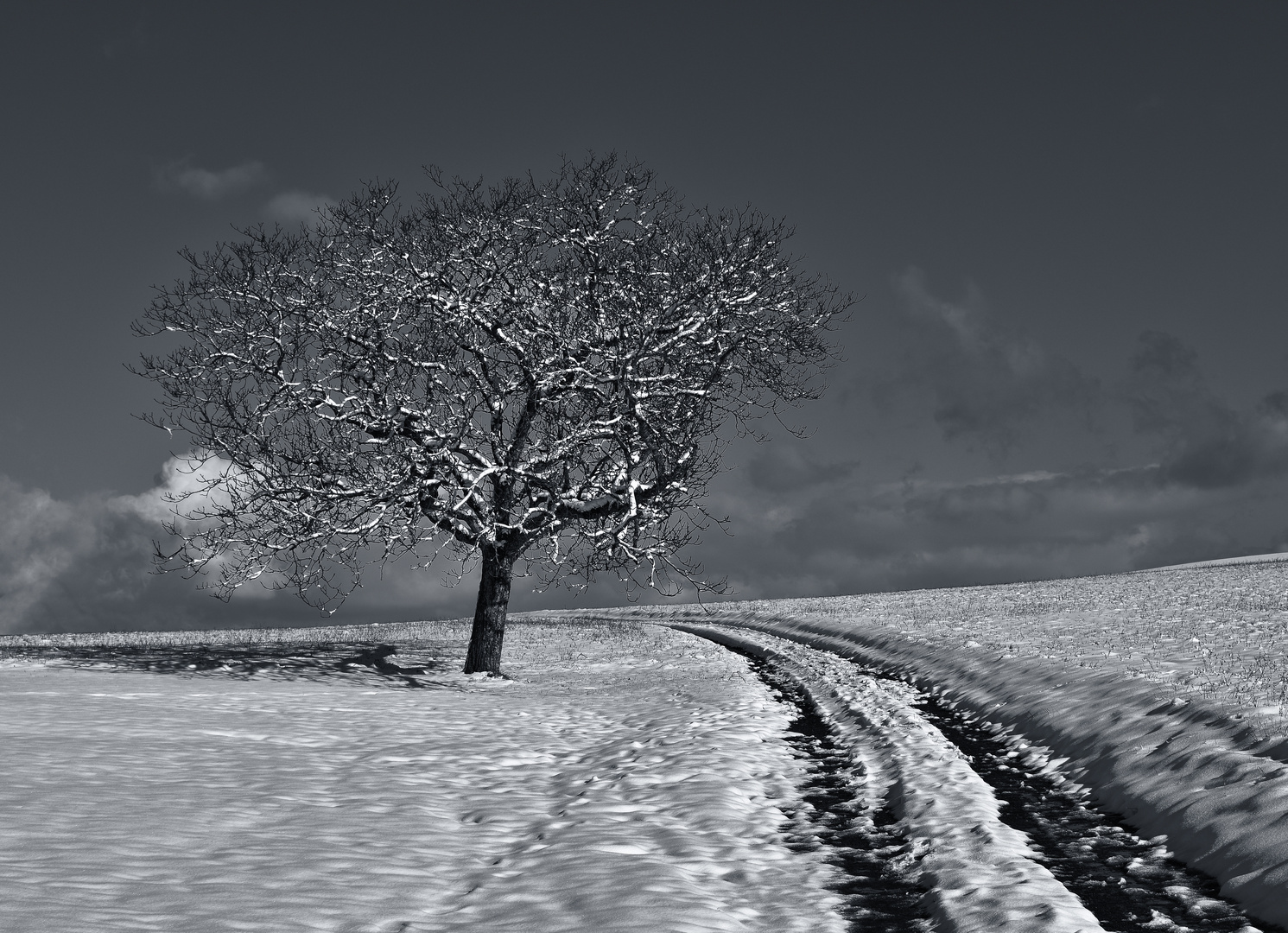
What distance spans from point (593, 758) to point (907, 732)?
13.1 ft

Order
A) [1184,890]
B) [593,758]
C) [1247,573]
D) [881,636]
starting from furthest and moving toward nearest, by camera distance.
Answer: [1247,573]
[881,636]
[593,758]
[1184,890]

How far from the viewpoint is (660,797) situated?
9539 mm

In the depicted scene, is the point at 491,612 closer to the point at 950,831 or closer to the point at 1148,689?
the point at 1148,689

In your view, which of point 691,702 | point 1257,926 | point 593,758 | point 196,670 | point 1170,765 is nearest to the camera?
point 1257,926

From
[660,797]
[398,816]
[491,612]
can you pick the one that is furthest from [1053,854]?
[491,612]

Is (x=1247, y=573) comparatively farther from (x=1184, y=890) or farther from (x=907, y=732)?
(x=1184, y=890)

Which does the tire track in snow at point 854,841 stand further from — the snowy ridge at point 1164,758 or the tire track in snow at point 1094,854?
the snowy ridge at point 1164,758

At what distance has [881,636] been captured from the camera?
24.3 meters

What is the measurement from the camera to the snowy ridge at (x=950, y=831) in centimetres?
600

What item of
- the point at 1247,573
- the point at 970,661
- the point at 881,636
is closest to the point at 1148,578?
the point at 1247,573

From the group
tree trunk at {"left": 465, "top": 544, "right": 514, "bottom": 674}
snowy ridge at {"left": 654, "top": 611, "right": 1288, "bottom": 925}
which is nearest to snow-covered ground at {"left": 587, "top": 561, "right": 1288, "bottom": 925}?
snowy ridge at {"left": 654, "top": 611, "right": 1288, "bottom": 925}

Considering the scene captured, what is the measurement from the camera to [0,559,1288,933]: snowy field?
21.0 ft

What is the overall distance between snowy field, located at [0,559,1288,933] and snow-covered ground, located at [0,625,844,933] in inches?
1.7

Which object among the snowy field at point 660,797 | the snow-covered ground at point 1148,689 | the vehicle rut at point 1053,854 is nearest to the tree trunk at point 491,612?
the snowy field at point 660,797
